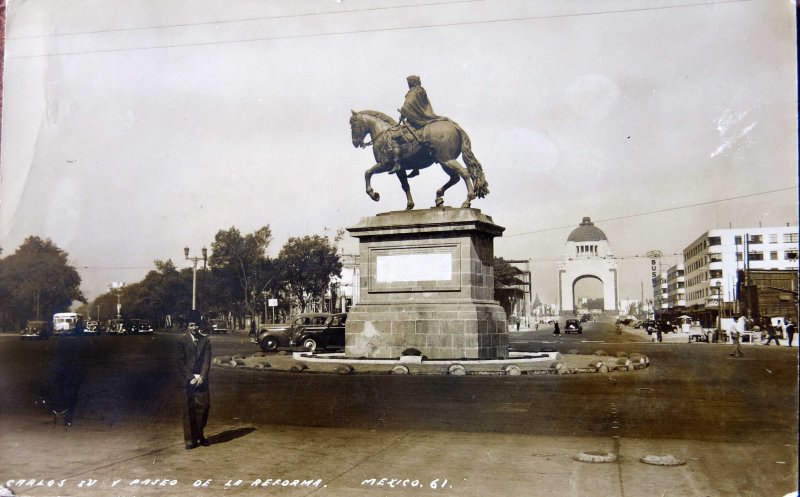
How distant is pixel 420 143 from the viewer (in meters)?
18.2

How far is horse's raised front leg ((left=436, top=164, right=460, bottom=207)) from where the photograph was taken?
1828 cm

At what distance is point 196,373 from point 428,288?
408 inches

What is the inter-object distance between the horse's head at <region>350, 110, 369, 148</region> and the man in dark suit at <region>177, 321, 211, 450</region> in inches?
455

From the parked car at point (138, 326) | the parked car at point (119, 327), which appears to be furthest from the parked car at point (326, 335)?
the parked car at point (119, 327)

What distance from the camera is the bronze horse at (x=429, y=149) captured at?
59.2 ft

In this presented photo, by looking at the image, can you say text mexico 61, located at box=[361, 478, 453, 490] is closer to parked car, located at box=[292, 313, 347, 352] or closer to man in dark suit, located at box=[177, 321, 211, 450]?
man in dark suit, located at box=[177, 321, 211, 450]

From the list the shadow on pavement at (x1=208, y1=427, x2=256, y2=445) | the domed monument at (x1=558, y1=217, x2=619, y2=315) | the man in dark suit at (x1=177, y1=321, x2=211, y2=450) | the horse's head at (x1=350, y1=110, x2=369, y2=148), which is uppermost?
the horse's head at (x1=350, y1=110, x2=369, y2=148)

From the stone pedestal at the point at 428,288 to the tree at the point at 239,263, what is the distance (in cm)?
2277

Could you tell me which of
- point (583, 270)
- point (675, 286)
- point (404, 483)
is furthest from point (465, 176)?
point (675, 286)

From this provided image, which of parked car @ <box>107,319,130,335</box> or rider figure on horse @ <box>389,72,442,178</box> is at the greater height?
rider figure on horse @ <box>389,72,442,178</box>

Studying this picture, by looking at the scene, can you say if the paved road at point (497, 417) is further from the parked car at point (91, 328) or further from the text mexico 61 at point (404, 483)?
the parked car at point (91, 328)

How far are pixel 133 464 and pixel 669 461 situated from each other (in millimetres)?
5661

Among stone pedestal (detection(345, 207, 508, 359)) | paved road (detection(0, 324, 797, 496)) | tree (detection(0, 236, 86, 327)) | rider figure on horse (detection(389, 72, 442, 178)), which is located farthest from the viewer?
tree (detection(0, 236, 86, 327))

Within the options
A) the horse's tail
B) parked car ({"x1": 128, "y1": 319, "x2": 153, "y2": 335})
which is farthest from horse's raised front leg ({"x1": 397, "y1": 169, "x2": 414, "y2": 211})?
parked car ({"x1": 128, "y1": 319, "x2": 153, "y2": 335})
